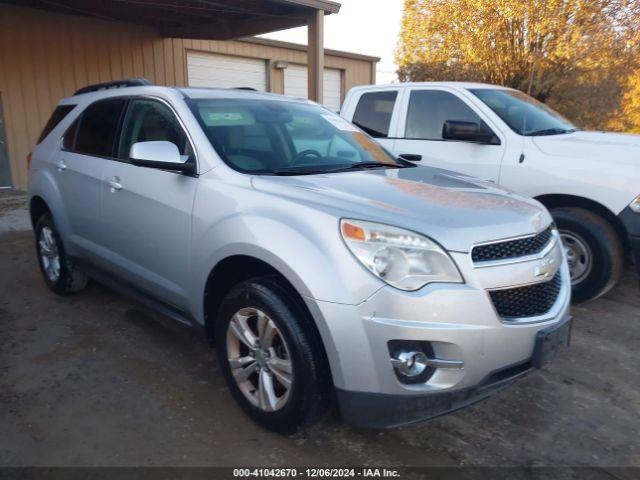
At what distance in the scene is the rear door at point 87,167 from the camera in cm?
393

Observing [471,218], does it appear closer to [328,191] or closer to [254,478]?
[328,191]

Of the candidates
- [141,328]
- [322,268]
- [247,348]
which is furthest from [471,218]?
[141,328]

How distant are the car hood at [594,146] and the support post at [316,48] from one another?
520cm

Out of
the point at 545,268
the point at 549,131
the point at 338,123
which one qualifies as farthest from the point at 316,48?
the point at 545,268

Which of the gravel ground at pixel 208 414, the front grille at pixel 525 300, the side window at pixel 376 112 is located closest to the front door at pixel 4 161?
the gravel ground at pixel 208 414

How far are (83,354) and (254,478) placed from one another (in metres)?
1.83

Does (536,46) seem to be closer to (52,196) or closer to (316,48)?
(316,48)

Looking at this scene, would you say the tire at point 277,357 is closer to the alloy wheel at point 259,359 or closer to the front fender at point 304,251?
the alloy wheel at point 259,359

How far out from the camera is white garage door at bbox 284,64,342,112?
14901 millimetres

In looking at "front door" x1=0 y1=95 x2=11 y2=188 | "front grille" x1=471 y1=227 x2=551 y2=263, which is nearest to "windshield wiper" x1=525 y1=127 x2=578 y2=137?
"front grille" x1=471 y1=227 x2=551 y2=263

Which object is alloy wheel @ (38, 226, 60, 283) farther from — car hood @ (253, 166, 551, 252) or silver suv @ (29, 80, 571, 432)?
car hood @ (253, 166, 551, 252)

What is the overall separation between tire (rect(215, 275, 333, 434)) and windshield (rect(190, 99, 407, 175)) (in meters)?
0.77

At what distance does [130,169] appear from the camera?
359 centimetres

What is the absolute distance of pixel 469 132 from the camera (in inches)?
197
